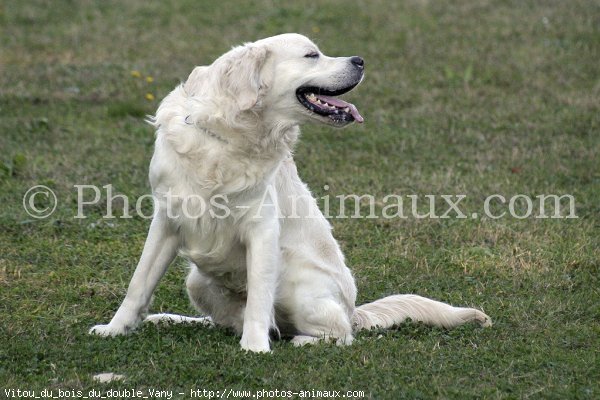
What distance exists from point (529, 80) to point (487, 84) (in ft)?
1.66

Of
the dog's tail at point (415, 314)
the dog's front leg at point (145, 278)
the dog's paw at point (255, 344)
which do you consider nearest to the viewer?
the dog's paw at point (255, 344)

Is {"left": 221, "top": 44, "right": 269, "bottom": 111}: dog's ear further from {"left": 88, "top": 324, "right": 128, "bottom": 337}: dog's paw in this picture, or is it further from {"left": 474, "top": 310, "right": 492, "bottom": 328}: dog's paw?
{"left": 474, "top": 310, "right": 492, "bottom": 328}: dog's paw

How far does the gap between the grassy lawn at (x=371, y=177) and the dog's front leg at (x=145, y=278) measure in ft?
0.47

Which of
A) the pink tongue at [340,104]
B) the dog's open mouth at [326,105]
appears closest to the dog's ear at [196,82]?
the dog's open mouth at [326,105]

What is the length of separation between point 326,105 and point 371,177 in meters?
3.48

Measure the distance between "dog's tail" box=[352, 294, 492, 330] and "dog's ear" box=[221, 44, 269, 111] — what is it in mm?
1329

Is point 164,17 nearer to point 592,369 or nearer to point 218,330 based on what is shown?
point 218,330

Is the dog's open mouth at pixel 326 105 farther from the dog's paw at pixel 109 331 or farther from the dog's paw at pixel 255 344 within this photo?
the dog's paw at pixel 109 331

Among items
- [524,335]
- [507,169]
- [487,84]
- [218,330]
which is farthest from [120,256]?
[487,84]

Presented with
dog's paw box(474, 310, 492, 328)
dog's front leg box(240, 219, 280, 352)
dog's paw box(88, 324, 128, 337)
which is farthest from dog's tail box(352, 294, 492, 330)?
dog's paw box(88, 324, 128, 337)

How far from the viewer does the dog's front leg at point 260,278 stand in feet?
16.6

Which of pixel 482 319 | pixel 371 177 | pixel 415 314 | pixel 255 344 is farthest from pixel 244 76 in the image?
pixel 371 177

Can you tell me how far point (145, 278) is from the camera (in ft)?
17.3

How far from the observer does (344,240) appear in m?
7.32
